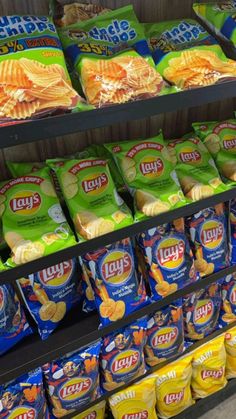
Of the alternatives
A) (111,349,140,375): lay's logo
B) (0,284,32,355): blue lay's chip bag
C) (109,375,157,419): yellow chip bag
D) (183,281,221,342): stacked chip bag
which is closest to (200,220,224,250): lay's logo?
(183,281,221,342): stacked chip bag

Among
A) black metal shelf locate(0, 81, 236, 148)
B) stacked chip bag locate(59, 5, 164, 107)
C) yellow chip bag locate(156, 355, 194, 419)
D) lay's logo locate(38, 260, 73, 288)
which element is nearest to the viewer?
black metal shelf locate(0, 81, 236, 148)

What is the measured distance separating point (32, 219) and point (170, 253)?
55 cm

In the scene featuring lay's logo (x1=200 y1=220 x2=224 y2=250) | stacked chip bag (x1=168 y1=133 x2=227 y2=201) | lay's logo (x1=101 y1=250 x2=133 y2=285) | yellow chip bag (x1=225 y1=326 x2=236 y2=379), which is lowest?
yellow chip bag (x1=225 y1=326 x2=236 y2=379)

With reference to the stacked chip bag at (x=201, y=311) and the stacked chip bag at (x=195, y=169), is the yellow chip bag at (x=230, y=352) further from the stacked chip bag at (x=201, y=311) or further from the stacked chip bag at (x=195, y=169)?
the stacked chip bag at (x=195, y=169)

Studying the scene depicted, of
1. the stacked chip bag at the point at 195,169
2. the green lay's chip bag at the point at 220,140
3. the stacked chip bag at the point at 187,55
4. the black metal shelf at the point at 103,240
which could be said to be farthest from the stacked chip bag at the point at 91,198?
the green lay's chip bag at the point at 220,140

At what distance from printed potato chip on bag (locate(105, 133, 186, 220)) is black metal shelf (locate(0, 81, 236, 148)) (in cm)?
32

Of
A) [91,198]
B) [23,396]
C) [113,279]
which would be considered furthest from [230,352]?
[91,198]

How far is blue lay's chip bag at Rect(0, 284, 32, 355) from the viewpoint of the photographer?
1243 mm

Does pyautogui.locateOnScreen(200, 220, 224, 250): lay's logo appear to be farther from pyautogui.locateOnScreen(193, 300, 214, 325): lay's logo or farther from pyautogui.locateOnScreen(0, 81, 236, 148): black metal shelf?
pyautogui.locateOnScreen(0, 81, 236, 148): black metal shelf

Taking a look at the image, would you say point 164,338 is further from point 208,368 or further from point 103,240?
point 103,240

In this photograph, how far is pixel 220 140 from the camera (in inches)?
59.7

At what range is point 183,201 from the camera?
4.18 feet

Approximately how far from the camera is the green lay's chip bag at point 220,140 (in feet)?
4.84

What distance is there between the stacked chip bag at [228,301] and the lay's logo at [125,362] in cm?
49
